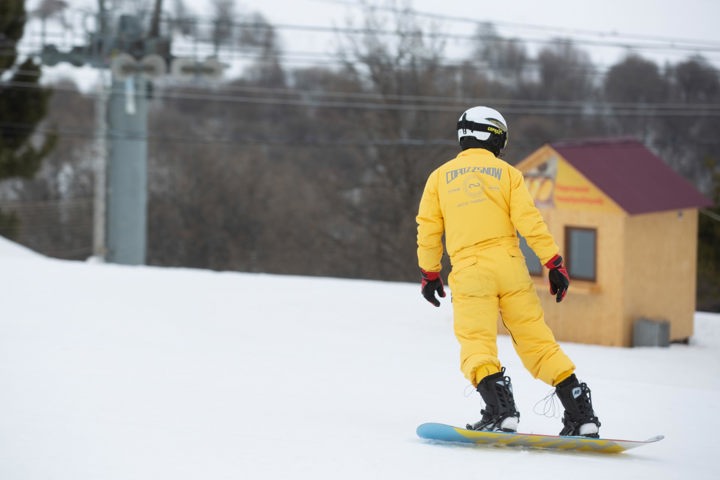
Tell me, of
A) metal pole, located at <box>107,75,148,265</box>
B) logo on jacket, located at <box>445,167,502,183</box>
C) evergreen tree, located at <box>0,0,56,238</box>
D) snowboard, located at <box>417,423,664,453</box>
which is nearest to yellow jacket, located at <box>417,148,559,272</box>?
logo on jacket, located at <box>445,167,502,183</box>

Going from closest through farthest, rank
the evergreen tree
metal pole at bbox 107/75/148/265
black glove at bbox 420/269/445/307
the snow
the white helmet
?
the snow → the white helmet → black glove at bbox 420/269/445/307 → metal pole at bbox 107/75/148/265 → the evergreen tree

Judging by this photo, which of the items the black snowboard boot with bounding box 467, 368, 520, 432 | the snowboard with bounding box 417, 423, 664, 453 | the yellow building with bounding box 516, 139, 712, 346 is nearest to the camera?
the snowboard with bounding box 417, 423, 664, 453

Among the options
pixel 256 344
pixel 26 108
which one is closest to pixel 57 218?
pixel 26 108

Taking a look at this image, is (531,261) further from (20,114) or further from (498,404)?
(20,114)

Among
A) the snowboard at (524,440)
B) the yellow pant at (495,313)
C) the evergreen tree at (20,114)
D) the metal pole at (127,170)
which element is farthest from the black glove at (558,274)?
the evergreen tree at (20,114)

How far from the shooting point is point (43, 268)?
41.9ft

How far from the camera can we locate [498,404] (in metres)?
5.16

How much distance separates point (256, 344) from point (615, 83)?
4366 cm

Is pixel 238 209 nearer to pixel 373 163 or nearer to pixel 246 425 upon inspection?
pixel 373 163

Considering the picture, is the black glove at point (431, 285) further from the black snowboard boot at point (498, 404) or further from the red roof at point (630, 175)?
the red roof at point (630, 175)

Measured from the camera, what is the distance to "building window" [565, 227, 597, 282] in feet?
42.3

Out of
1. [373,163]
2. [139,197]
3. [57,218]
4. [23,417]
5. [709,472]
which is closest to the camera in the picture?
[709,472]

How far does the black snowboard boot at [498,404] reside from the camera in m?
5.14

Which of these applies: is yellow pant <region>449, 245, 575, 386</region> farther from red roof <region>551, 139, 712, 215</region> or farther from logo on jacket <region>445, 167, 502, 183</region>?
red roof <region>551, 139, 712, 215</region>
